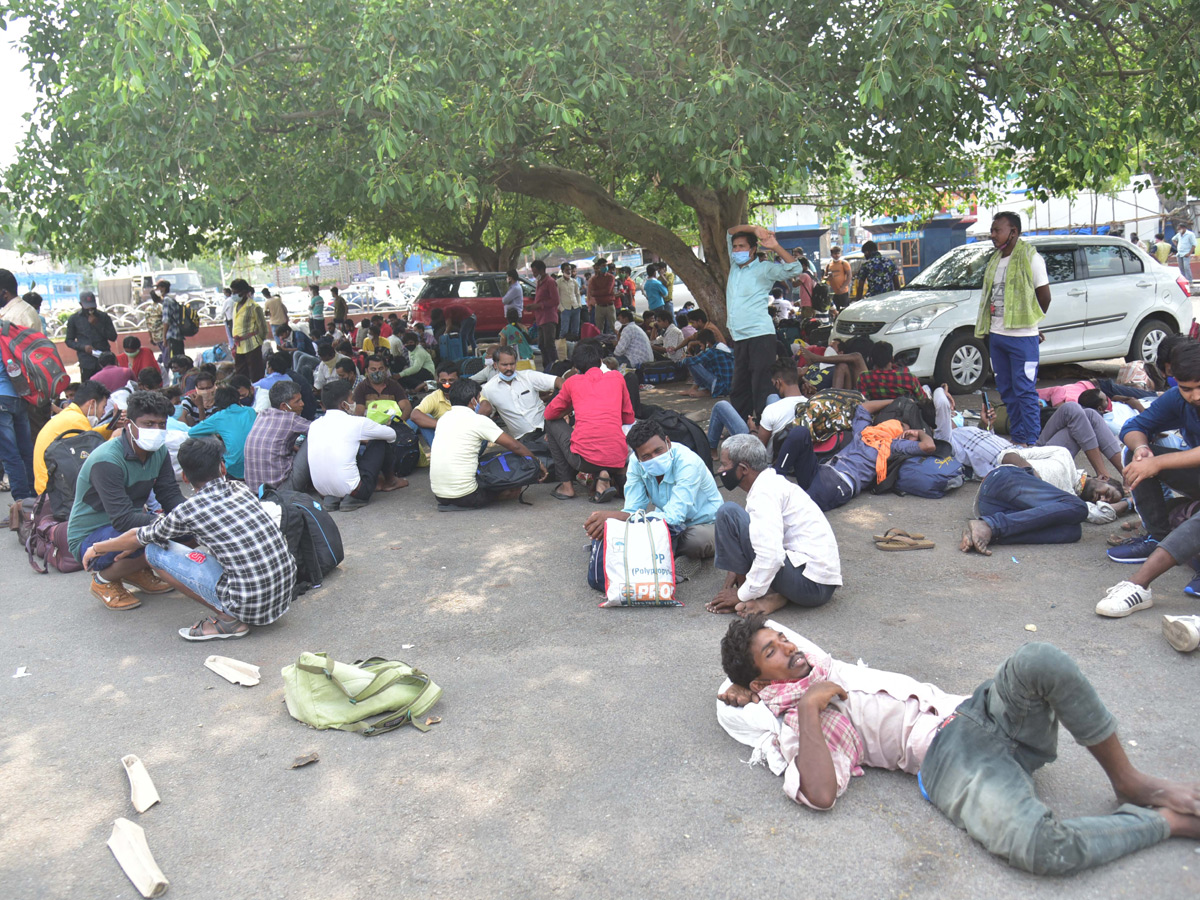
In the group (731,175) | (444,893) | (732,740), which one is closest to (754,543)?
(732,740)

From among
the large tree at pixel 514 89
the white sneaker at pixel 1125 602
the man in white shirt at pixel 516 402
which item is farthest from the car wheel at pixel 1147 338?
the white sneaker at pixel 1125 602

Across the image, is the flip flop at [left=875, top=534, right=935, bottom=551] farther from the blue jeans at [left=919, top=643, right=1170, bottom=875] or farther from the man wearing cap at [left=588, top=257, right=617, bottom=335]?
the man wearing cap at [left=588, top=257, right=617, bottom=335]

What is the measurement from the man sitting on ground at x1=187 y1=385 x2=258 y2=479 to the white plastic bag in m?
4.19

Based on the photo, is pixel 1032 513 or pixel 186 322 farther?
pixel 186 322

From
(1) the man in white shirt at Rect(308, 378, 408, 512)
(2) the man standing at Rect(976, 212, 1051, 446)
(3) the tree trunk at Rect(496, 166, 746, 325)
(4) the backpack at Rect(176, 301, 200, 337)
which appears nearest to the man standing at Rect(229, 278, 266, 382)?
(4) the backpack at Rect(176, 301, 200, 337)

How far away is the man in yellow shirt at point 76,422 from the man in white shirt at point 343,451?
1.57 m

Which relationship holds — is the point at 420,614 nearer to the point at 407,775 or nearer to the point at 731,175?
the point at 407,775


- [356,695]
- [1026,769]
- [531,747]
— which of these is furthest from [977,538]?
[356,695]

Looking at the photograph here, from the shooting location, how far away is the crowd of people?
3.28 meters

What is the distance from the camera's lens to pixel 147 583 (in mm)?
6406

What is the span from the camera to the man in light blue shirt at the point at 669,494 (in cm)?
596

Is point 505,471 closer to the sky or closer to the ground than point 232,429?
closer to the ground

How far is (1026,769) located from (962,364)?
8155 mm

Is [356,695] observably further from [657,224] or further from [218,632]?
[657,224]
